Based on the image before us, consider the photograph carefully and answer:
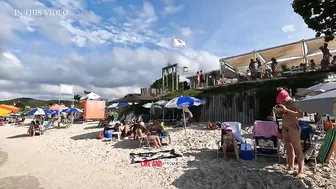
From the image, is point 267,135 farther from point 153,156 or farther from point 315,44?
point 315,44

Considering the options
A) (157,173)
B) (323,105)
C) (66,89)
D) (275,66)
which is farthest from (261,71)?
(66,89)

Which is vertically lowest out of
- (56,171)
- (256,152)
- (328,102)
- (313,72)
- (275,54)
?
(56,171)

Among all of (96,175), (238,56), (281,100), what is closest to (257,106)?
(238,56)

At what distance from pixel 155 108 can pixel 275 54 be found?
8308mm

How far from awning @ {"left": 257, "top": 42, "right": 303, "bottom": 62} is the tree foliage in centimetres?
1027

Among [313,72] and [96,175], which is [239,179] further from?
[313,72]

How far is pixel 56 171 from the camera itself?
6.81 meters

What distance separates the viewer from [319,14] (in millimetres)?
5375

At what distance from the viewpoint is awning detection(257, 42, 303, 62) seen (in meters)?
15.1

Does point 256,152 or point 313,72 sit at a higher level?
point 313,72

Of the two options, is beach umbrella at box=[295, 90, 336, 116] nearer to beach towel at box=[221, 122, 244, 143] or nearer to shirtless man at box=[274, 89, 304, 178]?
shirtless man at box=[274, 89, 304, 178]

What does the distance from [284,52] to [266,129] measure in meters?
10.7

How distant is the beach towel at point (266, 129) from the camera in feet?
21.5

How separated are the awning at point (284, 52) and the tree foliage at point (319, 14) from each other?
404 inches
